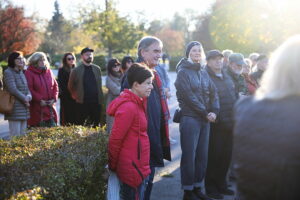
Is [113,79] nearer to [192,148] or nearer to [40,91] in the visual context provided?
[40,91]

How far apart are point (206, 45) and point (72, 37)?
15.6m

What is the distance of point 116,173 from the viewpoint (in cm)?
371

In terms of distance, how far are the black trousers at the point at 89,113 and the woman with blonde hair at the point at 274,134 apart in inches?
225

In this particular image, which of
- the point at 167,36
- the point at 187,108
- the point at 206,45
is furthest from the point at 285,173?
the point at 167,36

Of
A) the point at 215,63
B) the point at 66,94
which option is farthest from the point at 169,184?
the point at 66,94

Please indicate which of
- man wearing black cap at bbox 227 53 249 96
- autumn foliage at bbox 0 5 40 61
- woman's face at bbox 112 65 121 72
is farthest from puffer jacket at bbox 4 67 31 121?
autumn foliage at bbox 0 5 40 61

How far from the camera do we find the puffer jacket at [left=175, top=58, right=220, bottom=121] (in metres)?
5.14

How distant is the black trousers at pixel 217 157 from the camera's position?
18.8 ft

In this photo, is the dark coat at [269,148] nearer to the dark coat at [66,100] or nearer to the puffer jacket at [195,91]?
the puffer jacket at [195,91]

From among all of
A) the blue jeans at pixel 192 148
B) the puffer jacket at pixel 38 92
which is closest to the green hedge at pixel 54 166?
the blue jeans at pixel 192 148

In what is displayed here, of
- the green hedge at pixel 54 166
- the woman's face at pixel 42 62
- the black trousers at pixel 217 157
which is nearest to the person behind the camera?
the green hedge at pixel 54 166

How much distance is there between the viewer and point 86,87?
747cm

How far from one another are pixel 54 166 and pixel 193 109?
2400 millimetres

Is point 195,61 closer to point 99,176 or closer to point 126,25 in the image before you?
point 99,176
